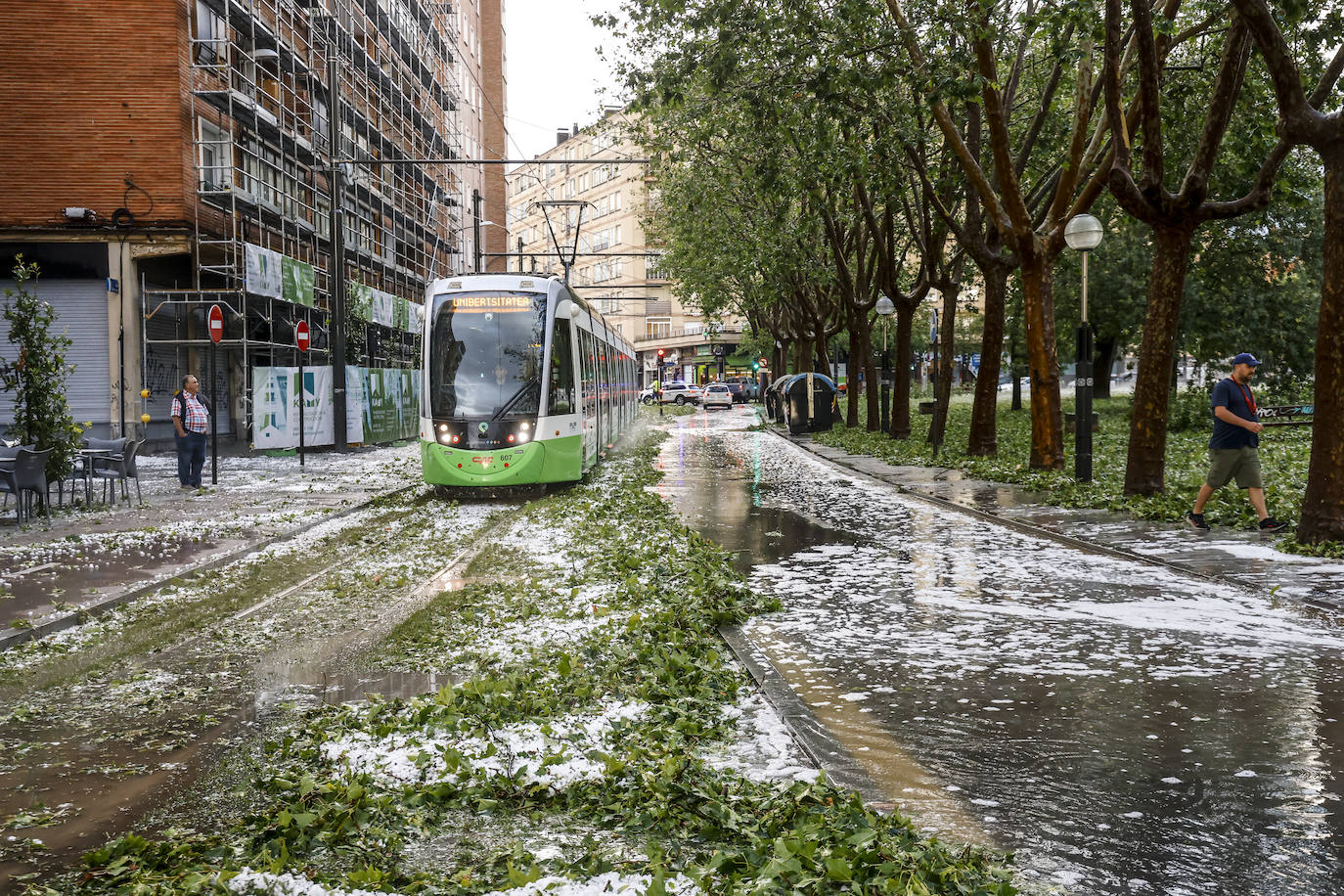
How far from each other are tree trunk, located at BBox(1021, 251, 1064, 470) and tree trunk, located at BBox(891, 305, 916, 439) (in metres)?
10.2

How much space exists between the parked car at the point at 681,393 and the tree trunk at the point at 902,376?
1903 inches

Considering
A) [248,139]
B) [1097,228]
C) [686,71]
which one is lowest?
[1097,228]

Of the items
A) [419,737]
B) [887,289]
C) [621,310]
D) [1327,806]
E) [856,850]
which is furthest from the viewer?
[621,310]

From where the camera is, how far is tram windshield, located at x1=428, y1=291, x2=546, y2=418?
1766 centimetres

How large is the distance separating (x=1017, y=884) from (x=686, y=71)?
13.8 m

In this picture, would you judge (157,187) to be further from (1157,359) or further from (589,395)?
(1157,359)

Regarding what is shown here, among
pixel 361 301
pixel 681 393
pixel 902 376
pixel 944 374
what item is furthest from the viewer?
pixel 681 393

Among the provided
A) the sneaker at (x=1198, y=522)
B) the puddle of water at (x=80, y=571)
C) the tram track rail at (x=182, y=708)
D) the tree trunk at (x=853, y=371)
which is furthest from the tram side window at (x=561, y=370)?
the tree trunk at (x=853, y=371)

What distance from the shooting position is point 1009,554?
442 inches

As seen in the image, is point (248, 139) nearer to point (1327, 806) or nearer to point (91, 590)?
point (91, 590)

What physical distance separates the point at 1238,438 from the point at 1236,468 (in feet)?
1.22

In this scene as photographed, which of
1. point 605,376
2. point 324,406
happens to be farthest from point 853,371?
point 324,406

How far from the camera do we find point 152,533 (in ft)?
44.3

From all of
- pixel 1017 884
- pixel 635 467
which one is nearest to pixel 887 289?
pixel 635 467
